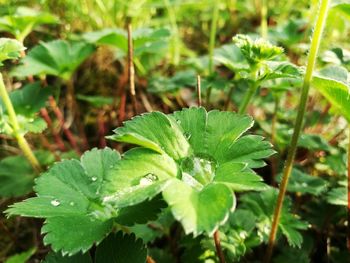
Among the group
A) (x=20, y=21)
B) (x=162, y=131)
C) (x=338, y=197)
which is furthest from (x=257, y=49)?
(x=20, y=21)

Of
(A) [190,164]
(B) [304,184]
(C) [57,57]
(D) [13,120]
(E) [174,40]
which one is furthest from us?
(E) [174,40]

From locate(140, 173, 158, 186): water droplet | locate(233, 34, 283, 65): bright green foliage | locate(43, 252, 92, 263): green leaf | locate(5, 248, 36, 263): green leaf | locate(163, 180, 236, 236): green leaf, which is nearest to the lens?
locate(163, 180, 236, 236): green leaf

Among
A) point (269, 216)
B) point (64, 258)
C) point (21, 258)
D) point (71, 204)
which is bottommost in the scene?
point (21, 258)

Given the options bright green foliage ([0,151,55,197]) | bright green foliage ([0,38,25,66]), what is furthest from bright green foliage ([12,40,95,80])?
bright green foliage ([0,38,25,66])

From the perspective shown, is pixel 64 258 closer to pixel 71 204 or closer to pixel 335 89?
pixel 71 204

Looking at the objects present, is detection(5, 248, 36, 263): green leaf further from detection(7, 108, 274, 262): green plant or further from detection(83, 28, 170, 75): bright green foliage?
detection(83, 28, 170, 75): bright green foliage

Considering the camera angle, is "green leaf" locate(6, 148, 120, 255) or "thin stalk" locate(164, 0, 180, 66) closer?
"green leaf" locate(6, 148, 120, 255)

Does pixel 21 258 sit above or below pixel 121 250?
below
